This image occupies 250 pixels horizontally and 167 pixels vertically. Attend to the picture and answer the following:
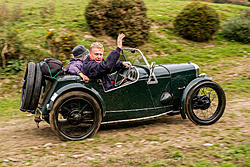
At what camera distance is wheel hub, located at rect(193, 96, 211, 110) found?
536cm

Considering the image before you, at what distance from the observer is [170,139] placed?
4691mm

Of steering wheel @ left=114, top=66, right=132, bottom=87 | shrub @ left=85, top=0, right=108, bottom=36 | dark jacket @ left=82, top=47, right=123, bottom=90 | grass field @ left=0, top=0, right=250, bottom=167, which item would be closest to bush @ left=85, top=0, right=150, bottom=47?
shrub @ left=85, top=0, right=108, bottom=36

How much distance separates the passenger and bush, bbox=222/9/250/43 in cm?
978

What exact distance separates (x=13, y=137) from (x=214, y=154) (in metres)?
3.37

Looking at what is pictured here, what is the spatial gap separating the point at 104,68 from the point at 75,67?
1.70 feet

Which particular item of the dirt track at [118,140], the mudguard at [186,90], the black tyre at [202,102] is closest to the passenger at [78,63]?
the dirt track at [118,140]

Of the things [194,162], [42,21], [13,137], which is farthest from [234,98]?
[42,21]

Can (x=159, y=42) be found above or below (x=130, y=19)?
below

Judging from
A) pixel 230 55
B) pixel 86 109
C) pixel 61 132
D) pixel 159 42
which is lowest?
pixel 61 132

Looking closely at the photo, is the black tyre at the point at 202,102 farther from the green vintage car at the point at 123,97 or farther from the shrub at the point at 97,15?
the shrub at the point at 97,15

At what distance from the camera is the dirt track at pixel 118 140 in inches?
163

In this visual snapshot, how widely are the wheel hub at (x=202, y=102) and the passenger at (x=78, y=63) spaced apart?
2037 millimetres

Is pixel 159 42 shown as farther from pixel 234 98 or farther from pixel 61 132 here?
pixel 61 132

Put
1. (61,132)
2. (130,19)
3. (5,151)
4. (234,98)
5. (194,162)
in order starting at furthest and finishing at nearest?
(130,19) → (234,98) → (61,132) → (5,151) → (194,162)
